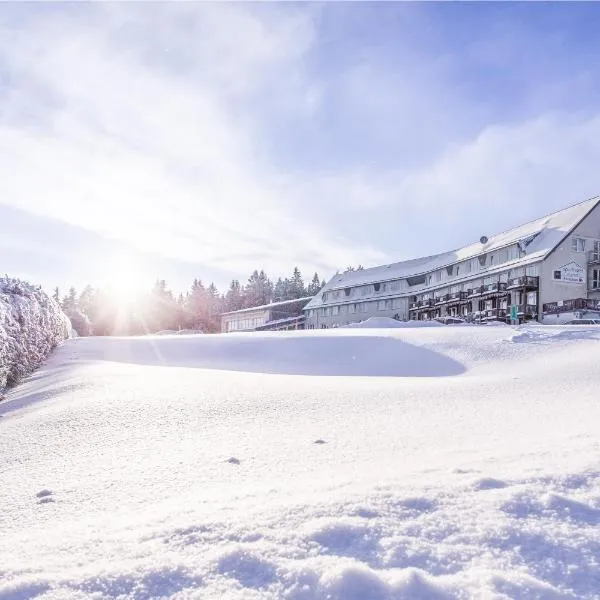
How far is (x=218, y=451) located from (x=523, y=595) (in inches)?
106

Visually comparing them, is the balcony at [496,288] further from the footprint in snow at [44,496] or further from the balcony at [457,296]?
the footprint in snow at [44,496]

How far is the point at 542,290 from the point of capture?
29.6 metres

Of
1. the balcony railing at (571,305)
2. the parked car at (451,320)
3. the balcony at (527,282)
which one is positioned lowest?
the parked car at (451,320)

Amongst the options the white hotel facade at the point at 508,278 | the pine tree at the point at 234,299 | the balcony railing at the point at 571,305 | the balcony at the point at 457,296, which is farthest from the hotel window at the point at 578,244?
the pine tree at the point at 234,299

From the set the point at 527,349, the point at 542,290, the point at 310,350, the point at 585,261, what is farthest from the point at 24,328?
the point at 585,261

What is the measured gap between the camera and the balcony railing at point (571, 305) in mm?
25609

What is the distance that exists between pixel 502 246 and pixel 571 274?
566 centimetres

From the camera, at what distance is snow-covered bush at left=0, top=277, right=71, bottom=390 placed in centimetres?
966

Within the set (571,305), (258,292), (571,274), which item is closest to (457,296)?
(571,274)

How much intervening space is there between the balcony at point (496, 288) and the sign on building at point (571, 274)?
144 inches

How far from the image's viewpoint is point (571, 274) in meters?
30.1

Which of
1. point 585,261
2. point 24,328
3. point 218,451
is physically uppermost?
point 585,261

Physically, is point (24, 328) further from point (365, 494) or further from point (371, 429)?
point (365, 494)

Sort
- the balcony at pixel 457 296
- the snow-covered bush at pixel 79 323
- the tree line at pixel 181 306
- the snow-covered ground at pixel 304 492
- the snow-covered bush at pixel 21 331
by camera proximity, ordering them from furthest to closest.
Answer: the tree line at pixel 181 306 < the snow-covered bush at pixel 79 323 < the balcony at pixel 457 296 < the snow-covered bush at pixel 21 331 < the snow-covered ground at pixel 304 492
